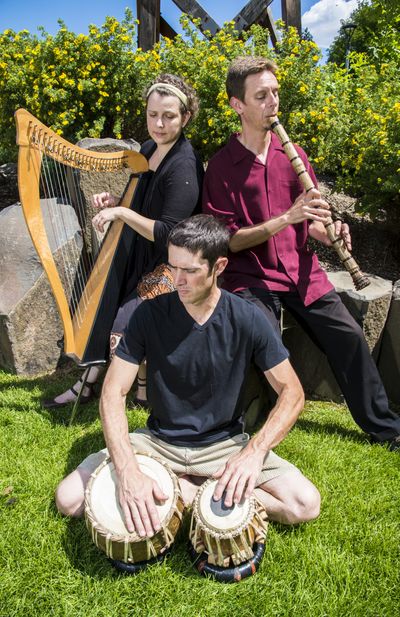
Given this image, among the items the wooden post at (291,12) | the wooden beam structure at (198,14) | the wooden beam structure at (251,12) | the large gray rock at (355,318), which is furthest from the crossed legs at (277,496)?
the wooden post at (291,12)

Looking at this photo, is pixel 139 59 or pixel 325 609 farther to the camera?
pixel 139 59

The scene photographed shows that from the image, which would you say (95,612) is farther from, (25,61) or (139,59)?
(25,61)

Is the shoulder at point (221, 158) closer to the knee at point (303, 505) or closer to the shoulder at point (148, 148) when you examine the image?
the shoulder at point (148, 148)

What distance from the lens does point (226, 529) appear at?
1.97 metres

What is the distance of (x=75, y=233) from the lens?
4.06 meters

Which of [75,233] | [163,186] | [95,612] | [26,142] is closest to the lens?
[95,612]

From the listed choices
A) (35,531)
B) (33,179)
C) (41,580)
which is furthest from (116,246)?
(41,580)

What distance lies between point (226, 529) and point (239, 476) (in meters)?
0.19

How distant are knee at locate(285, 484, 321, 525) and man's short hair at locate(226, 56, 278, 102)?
1939mm

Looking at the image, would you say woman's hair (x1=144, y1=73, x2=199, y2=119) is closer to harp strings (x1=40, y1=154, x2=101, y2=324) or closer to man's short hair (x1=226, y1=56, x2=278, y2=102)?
man's short hair (x1=226, y1=56, x2=278, y2=102)

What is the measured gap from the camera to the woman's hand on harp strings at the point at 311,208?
2.58 metres

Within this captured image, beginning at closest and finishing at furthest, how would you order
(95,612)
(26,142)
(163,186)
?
(95,612) < (26,142) < (163,186)

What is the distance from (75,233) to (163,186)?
124cm

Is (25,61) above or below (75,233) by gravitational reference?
above
